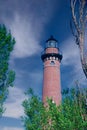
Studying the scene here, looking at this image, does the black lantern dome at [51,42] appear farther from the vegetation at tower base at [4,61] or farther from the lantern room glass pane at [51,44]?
the vegetation at tower base at [4,61]

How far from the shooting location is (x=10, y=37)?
24078 mm

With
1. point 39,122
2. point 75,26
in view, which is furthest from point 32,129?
point 75,26

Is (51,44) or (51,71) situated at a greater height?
(51,44)

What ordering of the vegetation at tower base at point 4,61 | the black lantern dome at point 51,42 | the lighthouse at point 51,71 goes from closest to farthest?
the vegetation at tower base at point 4,61 → the lighthouse at point 51,71 → the black lantern dome at point 51,42

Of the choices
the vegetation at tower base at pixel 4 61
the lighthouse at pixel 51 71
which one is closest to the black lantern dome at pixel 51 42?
the lighthouse at pixel 51 71

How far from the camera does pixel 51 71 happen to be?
133ft

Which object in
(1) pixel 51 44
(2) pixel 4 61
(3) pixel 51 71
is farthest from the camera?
(1) pixel 51 44

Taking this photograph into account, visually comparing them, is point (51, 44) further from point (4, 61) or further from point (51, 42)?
point (4, 61)

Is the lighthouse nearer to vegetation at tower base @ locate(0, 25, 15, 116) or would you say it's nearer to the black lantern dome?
the black lantern dome

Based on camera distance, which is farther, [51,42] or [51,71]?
[51,42]

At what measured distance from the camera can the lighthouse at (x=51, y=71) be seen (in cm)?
3941

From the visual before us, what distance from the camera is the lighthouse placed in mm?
39406

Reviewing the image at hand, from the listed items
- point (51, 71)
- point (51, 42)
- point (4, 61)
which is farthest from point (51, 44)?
point (4, 61)

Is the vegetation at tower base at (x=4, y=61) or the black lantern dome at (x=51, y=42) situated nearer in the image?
the vegetation at tower base at (x=4, y=61)
